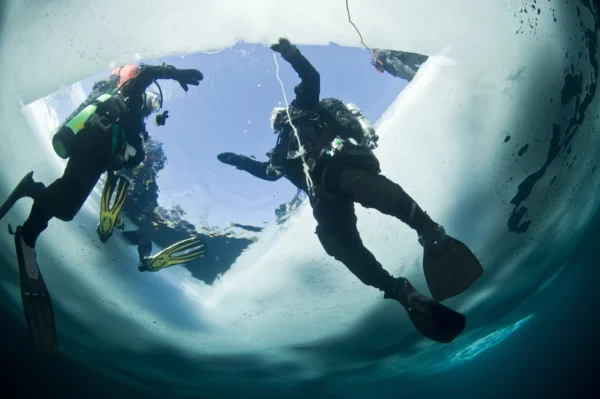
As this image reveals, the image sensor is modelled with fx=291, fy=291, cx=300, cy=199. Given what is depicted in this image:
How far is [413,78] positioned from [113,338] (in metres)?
15.3

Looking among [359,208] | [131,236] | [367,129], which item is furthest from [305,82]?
[131,236]

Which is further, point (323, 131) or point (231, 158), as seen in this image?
point (231, 158)

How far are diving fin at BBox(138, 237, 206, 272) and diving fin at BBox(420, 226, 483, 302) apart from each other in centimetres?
551

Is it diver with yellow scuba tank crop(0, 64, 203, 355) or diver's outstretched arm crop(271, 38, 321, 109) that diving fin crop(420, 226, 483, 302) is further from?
diver with yellow scuba tank crop(0, 64, 203, 355)

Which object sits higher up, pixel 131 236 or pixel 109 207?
pixel 131 236

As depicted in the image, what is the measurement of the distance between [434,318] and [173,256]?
5.83 metres

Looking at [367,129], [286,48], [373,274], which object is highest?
[286,48]

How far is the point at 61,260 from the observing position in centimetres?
954

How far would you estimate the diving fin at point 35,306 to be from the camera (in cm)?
418

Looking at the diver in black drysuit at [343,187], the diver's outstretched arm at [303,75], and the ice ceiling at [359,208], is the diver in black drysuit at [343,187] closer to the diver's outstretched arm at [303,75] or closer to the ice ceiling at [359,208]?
the diver's outstretched arm at [303,75]

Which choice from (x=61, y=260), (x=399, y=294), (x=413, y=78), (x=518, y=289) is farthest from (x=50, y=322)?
(x=518, y=289)

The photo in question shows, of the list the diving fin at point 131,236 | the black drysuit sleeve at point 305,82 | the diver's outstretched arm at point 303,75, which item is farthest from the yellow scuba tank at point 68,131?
the diving fin at point 131,236

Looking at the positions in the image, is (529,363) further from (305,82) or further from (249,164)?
(305,82)

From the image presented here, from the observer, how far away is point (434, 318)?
3174 mm
